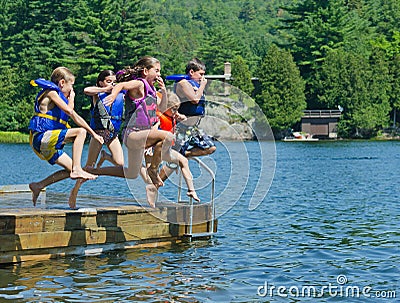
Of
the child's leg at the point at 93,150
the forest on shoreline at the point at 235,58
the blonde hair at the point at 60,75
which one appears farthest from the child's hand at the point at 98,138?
the forest on shoreline at the point at 235,58

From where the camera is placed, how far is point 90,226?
13.4 metres

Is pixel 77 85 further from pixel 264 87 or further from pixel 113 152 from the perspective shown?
pixel 113 152

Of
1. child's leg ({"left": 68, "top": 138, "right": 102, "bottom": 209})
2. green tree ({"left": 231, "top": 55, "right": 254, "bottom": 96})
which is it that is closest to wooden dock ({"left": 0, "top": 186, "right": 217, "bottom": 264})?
child's leg ({"left": 68, "top": 138, "right": 102, "bottom": 209})

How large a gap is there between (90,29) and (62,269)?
258ft

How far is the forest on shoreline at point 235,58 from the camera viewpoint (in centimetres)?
8806

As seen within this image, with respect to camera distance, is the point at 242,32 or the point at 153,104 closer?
the point at 153,104

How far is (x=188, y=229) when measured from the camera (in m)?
15.2

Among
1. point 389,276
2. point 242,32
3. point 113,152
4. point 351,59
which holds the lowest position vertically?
point 389,276

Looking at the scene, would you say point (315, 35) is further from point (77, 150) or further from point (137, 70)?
point (77, 150)

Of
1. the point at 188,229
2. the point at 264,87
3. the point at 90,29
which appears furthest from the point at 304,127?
the point at 188,229

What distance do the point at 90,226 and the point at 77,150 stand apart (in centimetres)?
148

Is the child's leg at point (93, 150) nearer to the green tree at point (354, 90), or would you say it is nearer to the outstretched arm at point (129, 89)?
the outstretched arm at point (129, 89)

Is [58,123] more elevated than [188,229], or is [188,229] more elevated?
[58,123]

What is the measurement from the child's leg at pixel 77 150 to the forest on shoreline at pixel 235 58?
2715 inches
